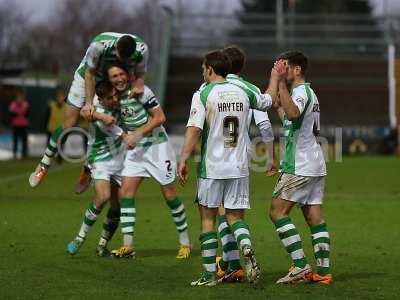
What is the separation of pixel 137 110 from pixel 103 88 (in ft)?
1.42

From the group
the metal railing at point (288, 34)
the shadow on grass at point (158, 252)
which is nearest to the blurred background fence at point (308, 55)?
the metal railing at point (288, 34)

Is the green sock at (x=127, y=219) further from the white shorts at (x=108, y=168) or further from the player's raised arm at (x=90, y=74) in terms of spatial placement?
the player's raised arm at (x=90, y=74)

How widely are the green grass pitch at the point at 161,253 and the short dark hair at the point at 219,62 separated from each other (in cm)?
191

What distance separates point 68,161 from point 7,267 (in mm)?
24061

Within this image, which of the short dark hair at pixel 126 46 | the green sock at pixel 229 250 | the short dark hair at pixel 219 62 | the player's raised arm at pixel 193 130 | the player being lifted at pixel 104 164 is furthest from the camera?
the player being lifted at pixel 104 164

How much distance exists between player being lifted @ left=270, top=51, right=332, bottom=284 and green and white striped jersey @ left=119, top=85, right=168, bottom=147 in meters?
2.15

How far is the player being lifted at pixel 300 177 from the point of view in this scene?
1077 centimetres

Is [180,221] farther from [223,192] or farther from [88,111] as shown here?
[223,192]

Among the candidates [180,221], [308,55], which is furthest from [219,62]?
[308,55]

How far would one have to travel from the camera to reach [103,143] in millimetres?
13023

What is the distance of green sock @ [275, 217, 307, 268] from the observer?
35.4 ft

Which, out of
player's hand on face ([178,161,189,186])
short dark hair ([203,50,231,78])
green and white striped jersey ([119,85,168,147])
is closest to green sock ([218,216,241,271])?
player's hand on face ([178,161,189,186])

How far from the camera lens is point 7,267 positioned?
11633 mm

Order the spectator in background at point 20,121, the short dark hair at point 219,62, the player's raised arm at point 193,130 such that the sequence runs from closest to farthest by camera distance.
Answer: the player's raised arm at point 193,130, the short dark hair at point 219,62, the spectator in background at point 20,121
